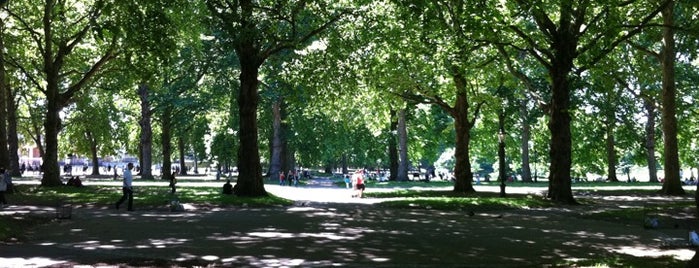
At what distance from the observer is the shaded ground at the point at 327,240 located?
9930 mm

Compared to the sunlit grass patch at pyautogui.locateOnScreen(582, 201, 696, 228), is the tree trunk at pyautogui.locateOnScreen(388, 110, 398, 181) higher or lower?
higher

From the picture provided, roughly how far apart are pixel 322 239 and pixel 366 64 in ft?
51.3

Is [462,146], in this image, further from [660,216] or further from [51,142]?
[51,142]

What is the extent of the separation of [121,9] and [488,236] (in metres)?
11.0

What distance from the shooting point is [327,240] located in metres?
12.6

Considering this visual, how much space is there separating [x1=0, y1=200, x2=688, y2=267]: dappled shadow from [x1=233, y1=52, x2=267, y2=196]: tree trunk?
228 inches

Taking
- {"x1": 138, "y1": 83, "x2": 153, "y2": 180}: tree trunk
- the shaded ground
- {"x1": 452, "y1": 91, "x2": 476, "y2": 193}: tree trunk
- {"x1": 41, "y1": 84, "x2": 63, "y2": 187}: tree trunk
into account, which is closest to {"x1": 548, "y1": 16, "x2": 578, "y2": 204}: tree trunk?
the shaded ground

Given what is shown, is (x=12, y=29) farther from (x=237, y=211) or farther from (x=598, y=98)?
(x=598, y=98)

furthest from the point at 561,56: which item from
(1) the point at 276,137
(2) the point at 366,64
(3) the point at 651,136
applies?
(3) the point at 651,136

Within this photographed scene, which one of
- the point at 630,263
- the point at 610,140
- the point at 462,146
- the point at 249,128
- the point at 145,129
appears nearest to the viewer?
the point at 630,263

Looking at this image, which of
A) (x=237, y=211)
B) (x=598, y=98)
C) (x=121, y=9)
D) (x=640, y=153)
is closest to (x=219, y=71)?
(x=237, y=211)

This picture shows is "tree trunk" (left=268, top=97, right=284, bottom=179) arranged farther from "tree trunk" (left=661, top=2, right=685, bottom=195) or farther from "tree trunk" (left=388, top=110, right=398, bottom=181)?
"tree trunk" (left=661, top=2, right=685, bottom=195)

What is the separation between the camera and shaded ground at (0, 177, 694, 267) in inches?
391

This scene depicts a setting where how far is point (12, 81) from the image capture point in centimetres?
3825
